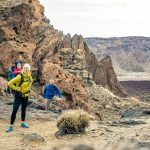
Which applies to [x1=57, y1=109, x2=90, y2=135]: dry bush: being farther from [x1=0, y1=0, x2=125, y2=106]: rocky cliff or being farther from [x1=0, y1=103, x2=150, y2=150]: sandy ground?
[x1=0, y1=0, x2=125, y2=106]: rocky cliff

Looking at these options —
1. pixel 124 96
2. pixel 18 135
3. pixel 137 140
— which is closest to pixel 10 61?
pixel 18 135

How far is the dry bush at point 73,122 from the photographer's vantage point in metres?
11.1

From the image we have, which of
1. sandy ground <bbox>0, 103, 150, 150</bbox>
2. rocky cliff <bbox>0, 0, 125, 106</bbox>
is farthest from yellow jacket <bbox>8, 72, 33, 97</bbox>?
rocky cliff <bbox>0, 0, 125, 106</bbox>

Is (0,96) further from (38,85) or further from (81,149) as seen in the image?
(81,149)

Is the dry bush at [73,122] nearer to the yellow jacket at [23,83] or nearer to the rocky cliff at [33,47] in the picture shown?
the yellow jacket at [23,83]

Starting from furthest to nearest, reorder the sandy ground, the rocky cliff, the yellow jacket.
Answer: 1. the rocky cliff
2. the yellow jacket
3. the sandy ground

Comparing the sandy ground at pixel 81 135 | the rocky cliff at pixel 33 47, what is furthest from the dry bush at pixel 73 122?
the rocky cliff at pixel 33 47

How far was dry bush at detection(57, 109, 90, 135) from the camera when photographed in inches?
439

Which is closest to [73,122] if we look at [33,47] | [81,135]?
[81,135]

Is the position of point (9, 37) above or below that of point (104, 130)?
above

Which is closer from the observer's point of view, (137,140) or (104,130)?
(137,140)

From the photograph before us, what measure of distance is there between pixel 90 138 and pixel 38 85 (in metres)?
16.9

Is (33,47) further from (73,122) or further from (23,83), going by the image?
(73,122)

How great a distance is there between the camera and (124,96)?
4719cm
